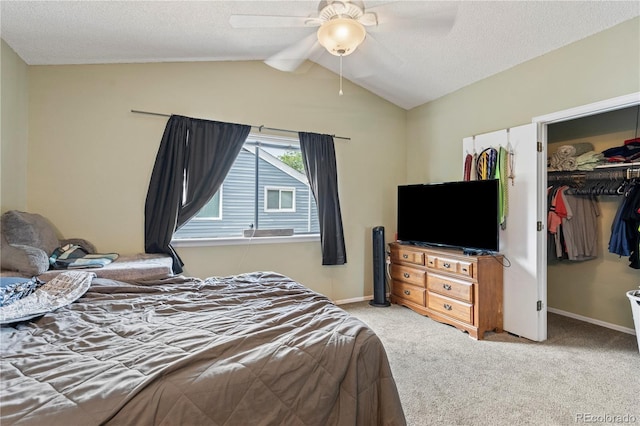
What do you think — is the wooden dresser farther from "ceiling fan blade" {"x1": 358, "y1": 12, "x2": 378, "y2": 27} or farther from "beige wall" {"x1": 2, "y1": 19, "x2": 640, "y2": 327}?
"ceiling fan blade" {"x1": 358, "y1": 12, "x2": 378, "y2": 27}

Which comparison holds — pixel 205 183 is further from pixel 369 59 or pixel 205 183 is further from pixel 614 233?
pixel 614 233

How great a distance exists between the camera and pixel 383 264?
4.01m

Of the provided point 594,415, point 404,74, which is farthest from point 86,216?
point 594,415

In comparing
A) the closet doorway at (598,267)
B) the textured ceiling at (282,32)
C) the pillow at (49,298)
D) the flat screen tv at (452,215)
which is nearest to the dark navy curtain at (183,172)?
the textured ceiling at (282,32)

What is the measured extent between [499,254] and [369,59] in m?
2.47

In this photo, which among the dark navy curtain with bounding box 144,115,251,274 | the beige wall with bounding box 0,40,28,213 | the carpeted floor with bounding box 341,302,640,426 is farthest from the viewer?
the dark navy curtain with bounding box 144,115,251,274

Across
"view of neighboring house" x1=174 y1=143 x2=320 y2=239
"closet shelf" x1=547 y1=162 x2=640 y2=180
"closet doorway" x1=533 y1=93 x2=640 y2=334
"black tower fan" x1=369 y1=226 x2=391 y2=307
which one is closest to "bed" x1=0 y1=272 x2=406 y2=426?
"view of neighboring house" x1=174 y1=143 x2=320 y2=239

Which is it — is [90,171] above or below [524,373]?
above

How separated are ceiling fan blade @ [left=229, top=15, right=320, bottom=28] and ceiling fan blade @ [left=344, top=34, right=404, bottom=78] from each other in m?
1.26

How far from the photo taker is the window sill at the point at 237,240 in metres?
3.37

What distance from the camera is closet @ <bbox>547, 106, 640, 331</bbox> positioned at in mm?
3254

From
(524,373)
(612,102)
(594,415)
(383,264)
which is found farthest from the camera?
(383,264)

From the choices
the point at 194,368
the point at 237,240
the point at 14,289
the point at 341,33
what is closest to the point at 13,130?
the point at 14,289

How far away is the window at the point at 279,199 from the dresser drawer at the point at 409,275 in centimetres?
150
